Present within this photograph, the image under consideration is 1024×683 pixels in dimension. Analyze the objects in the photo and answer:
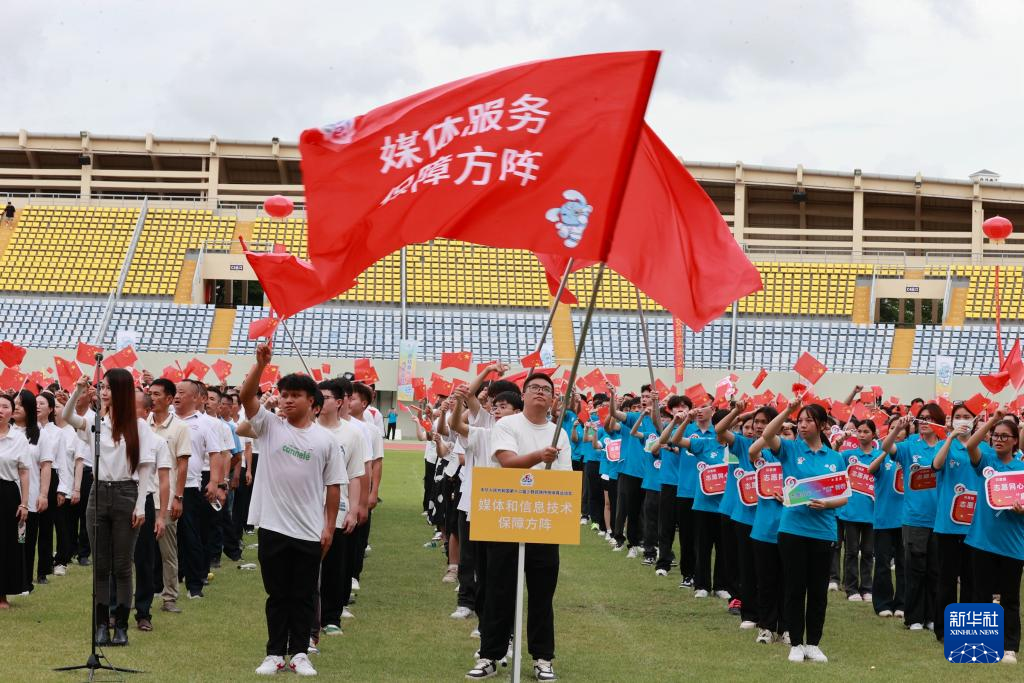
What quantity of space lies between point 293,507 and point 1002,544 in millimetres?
5060

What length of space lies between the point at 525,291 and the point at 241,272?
1077 cm

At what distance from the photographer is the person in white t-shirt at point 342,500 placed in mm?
9094

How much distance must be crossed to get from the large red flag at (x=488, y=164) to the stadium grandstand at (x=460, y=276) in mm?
36474

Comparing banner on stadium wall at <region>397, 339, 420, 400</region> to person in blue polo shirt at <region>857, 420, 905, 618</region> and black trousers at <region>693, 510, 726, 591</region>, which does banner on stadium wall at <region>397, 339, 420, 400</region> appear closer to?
black trousers at <region>693, 510, 726, 591</region>

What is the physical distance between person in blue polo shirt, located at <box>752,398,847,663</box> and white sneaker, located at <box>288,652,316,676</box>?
3.44m

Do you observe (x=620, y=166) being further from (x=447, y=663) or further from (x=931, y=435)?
(x=931, y=435)

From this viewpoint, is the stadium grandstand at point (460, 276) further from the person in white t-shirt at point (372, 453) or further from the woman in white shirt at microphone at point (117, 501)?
the woman in white shirt at microphone at point (117, 501)

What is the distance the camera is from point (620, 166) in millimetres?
6566

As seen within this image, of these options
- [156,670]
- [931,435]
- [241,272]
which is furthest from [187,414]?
[241,272]

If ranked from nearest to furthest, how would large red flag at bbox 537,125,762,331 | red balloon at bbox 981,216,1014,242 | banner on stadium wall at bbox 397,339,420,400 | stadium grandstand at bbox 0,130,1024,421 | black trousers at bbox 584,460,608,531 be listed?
large red flag at bbox 537,125,762,331 < red balloon at bbox 981,216,1014,242 < black trousers at bbox 584,460,608,531 < banner on stadium wall at bbox 397,339,420,400 < stadium grandstand at bbox 0,130,1024,421

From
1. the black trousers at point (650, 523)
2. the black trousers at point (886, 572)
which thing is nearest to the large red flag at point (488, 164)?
the black trousers at point (886, 572)

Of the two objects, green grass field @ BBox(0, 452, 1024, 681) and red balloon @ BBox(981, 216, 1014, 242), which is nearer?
green grass field @ BBox(0, 452, 1024, 681)

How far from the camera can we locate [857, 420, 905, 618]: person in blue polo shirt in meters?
11.6

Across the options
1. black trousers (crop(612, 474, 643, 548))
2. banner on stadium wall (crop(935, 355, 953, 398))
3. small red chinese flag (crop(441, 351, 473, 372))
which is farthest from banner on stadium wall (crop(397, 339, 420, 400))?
black trousers (crop(612, 474, 643, 548))
